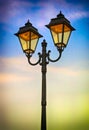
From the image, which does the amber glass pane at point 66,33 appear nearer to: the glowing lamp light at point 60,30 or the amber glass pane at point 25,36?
the glowing lamp light at point 60,30

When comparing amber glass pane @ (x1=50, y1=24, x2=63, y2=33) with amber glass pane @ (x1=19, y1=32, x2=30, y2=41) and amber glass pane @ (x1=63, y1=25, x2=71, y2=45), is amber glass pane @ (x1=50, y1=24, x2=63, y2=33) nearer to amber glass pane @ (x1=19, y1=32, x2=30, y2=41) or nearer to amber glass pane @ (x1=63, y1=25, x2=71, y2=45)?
amber glass pane @ (x1=63, y1=25, x2=71, y2=45)

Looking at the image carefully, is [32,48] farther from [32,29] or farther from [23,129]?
[23,129]

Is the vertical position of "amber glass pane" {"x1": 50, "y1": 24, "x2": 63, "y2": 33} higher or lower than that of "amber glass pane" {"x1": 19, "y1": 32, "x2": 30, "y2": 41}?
higher

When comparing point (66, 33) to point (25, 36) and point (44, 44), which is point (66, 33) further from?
point (25, 36)

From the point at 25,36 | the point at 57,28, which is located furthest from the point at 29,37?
the point at 57,28

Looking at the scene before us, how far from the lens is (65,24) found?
1.91 metres

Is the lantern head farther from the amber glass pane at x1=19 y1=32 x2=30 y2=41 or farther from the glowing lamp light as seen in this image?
the glowing lamp light

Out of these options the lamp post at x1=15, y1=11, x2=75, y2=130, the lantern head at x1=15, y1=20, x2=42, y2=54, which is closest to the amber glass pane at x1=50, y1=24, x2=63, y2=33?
the lamp post at x1=15, y1=11, x2=75, y2=130

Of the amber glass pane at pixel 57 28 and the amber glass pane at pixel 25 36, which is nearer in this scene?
the amber glass pane at pixel 57 28

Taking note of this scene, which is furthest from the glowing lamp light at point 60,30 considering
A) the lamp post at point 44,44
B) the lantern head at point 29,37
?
the lantern head at point 29,37

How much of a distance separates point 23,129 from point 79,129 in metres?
0.62

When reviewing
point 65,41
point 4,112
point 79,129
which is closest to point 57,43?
point 65,41

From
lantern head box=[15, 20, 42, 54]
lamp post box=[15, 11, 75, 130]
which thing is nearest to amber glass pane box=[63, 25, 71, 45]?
lamp post box=[15, 11, 75, 130]

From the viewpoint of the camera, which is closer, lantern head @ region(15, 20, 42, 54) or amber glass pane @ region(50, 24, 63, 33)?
amber glass pane @ region(50, 24, 63, 33)
